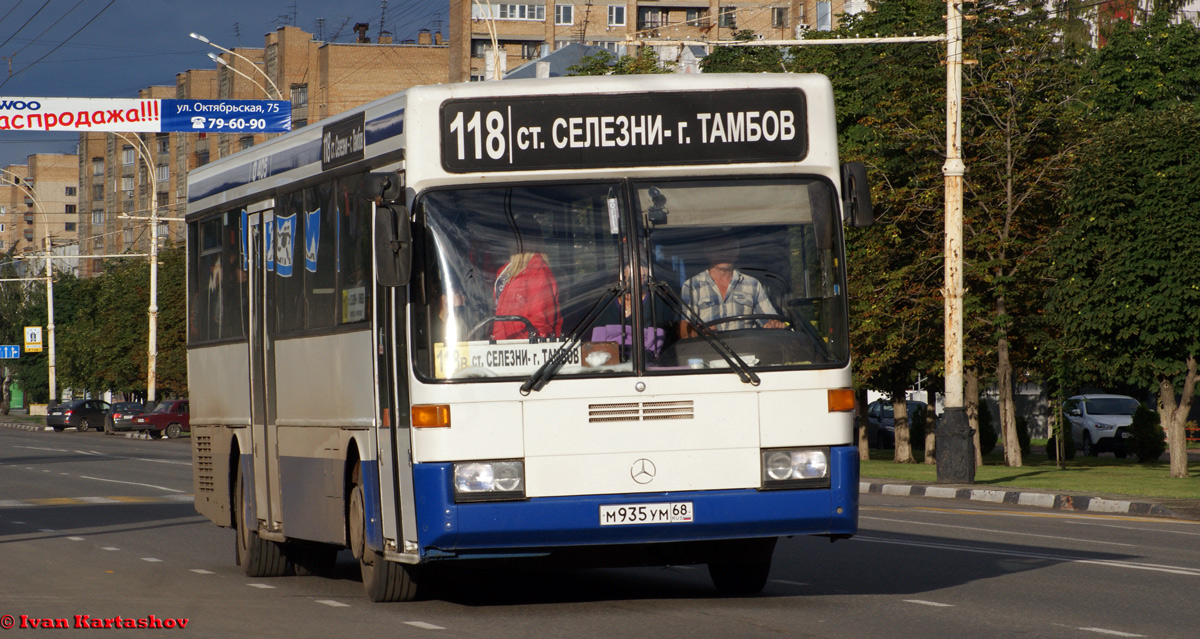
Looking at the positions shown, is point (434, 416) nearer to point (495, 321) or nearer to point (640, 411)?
point (495, 321)

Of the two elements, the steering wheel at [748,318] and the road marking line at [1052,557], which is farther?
the road marking line at [1052,557]

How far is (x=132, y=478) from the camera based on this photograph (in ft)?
104

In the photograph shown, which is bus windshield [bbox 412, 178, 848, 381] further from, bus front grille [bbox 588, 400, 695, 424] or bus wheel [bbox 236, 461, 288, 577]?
bus wheel [bbox 236, 461, 288, 577]

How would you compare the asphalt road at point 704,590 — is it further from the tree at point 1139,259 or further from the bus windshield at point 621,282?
the tree at point 1139,259

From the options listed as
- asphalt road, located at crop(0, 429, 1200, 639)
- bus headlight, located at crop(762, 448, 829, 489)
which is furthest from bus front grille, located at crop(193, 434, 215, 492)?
bus headlight, located at crop(762, 448, 829, 489)

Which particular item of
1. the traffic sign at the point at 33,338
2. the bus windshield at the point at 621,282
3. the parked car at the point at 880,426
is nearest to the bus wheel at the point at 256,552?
the bus windshield at the point at 621,282

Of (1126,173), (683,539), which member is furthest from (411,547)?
(1126,173)

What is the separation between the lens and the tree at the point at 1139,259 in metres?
29.7

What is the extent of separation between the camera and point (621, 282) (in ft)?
31.0

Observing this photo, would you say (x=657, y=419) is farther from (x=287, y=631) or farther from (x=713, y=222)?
(x=287, y=631)

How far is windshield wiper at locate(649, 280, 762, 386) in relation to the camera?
9492 mm

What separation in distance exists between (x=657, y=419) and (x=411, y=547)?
61.0 inches

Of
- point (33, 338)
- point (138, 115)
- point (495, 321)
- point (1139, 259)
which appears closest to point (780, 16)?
point (33, 338)

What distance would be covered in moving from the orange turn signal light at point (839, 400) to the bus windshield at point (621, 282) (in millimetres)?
152
